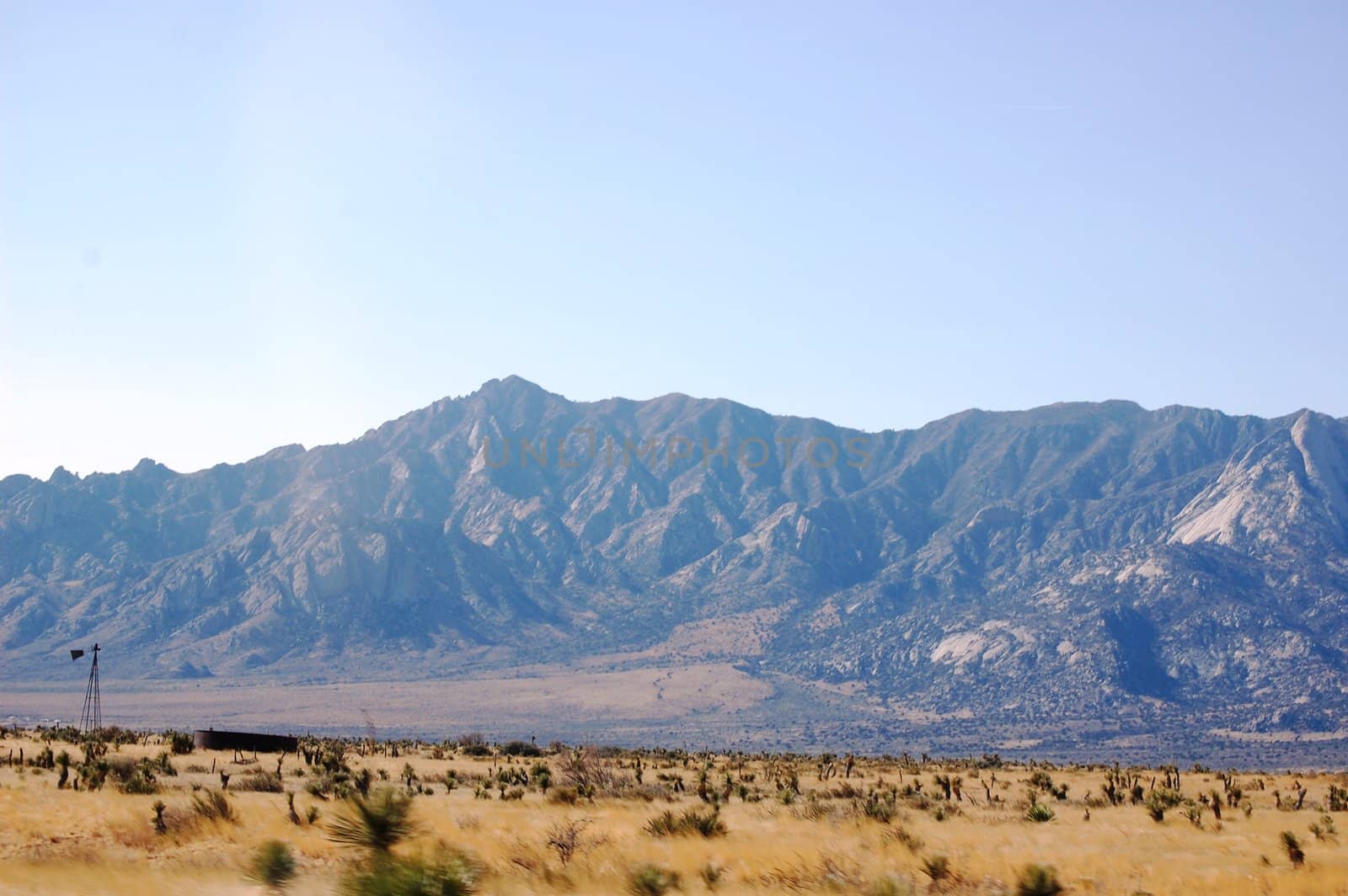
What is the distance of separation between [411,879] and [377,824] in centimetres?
292

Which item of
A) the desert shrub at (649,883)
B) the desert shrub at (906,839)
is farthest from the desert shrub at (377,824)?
the desert shrub at (906,839)

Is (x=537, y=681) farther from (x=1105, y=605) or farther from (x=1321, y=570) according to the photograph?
(x=1321, y=570)

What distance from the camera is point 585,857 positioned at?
806 inches

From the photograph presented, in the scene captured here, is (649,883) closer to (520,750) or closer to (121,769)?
(121,769)

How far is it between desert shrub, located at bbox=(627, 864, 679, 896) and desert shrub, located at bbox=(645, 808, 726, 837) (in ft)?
14.9

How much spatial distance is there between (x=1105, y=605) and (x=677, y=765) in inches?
5620

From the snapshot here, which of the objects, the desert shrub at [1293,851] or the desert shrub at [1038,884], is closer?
the desert shrub at [1038,884]

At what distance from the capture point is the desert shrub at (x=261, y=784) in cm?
2958

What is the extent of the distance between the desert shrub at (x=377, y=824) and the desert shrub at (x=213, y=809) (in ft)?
26.9

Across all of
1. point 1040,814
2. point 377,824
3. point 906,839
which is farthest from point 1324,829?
point 377,824

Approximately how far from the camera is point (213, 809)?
22.7 metres

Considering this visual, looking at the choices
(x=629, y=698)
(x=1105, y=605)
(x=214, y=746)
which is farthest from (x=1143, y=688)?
(x=214, y=746)

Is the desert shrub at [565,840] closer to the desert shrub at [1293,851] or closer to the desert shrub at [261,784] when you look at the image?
the desert shrub at [261,784]

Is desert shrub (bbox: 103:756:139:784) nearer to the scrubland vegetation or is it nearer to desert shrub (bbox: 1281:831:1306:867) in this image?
the scrubland vegetation
